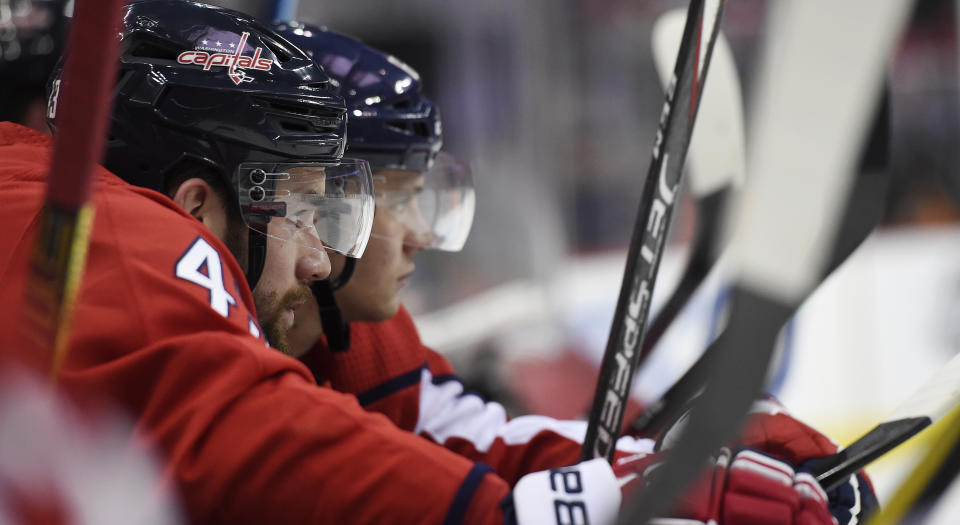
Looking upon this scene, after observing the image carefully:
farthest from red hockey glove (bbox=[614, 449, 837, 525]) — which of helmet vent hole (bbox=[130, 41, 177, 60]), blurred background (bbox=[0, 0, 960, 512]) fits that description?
blurred background (bbox=[0, 0, 960, 512])

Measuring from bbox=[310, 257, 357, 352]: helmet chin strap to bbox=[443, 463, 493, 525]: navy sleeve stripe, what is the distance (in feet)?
2.44

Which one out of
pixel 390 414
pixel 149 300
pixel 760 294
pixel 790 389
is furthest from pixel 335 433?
pixel 790 389

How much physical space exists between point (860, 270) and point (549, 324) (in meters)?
1.31

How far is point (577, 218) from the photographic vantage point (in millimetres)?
5309

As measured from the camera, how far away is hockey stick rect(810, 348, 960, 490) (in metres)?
0.97

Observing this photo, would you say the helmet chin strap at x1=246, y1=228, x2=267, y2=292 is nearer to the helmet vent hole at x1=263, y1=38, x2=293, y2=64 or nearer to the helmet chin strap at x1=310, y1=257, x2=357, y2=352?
the helmet vent hole at x1=263, y1=38, x2=293, y2=64

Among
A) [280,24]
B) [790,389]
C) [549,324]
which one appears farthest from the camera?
[549,324]

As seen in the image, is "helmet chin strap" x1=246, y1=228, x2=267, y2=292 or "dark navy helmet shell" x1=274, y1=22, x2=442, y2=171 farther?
"dark navy helmet shell" x1=274, y1=22, x2=442, y2=171

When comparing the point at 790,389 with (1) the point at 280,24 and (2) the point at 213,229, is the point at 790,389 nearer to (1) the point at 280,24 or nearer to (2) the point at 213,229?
(1) the point at 280,24

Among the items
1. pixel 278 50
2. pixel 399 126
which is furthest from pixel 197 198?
pixel 399 126

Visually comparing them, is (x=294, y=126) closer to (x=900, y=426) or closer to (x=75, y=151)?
(x=75, y=151)

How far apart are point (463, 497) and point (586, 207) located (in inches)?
180

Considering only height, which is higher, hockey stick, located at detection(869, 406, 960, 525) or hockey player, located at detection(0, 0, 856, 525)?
hockey stick, located at detection(869, 406, 960, 525)

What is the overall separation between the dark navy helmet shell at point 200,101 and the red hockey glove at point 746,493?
0.53m
